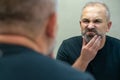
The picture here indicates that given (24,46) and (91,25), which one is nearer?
(24,46)

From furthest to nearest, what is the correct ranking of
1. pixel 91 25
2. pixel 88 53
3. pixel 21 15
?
pixel 91 25, pixel 88 53, pixel 21 15

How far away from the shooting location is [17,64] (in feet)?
2.06

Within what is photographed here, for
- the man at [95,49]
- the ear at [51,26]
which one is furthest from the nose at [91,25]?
the ear at [51,26]

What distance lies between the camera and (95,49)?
71.9 inches

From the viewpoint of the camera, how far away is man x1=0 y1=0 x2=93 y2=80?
63 centimetres

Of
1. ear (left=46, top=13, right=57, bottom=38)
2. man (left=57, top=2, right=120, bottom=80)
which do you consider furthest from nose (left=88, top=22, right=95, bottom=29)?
ear (left=46, top=13, right=57, bottom=38)

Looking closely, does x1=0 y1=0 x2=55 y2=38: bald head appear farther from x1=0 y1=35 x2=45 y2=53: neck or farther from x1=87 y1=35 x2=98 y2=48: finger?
x1=87 y1=35 x2=98 y2=48: finger

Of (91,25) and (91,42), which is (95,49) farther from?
(91,25)

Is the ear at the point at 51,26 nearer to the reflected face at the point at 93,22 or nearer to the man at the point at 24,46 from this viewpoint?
the man at the point at 24,46

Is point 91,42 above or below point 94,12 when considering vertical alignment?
below

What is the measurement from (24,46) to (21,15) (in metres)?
0.07

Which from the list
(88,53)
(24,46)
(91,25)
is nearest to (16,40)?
(24,46)

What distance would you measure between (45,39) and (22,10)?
0.10 m

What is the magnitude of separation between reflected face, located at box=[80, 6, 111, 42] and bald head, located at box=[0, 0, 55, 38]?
125 cm
